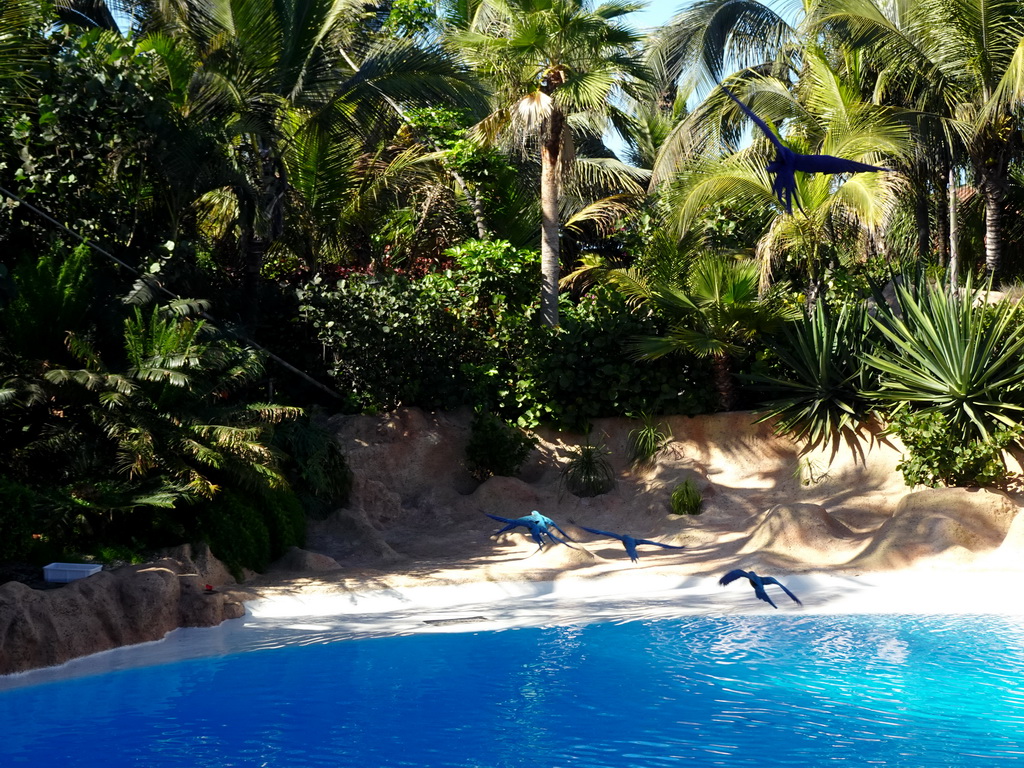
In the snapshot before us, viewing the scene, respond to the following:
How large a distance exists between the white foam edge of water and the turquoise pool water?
29cm

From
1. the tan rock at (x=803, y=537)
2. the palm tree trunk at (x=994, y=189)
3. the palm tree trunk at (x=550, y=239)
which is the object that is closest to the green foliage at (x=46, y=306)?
the palm tree trunk at (x=550, y=239)

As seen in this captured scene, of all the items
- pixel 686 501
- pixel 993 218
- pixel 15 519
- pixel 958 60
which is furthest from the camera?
pixel 993 218

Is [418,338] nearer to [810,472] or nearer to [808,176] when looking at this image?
[810,472]

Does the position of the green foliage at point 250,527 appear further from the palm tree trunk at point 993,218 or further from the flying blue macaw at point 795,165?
the palm tree trunk at point 993,218

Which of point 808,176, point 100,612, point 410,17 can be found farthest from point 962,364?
point 410,17


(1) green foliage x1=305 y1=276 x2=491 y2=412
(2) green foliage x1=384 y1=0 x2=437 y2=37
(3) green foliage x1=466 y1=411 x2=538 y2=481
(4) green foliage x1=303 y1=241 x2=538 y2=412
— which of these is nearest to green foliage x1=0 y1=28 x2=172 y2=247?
(1) green foliage x1=305 y1=276 x2=491 y2=412

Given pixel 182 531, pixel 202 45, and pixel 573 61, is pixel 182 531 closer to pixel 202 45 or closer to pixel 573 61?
pixel 202 45

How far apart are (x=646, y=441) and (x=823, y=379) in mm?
2470

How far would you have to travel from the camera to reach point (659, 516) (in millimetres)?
12773

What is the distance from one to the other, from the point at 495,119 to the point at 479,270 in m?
2.27

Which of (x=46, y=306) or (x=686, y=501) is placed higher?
(x=46, y=306)

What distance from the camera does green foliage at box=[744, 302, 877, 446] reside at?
535 inches

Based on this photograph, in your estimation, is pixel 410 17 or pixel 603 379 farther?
pixel 410 17

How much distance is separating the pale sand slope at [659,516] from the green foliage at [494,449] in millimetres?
233
